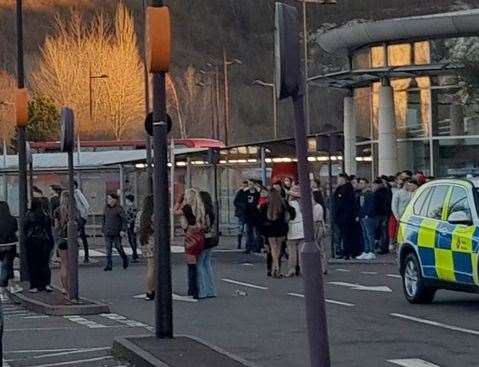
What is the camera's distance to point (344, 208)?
1156 inches

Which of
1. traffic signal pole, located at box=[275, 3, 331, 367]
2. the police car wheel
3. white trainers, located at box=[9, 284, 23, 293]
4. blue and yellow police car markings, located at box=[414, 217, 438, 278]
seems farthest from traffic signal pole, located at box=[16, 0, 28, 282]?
traffic signal pole, located at box=[275, 3, 331, 367]

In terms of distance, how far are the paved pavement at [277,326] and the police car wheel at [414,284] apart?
160 millimetres

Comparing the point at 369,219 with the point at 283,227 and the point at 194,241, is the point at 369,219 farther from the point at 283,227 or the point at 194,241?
the point at 194,241

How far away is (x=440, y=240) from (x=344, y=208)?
37.9 ft

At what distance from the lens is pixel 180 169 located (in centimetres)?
4750

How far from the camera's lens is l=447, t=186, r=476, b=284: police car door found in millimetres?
17062

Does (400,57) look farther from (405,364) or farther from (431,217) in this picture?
(405,364)

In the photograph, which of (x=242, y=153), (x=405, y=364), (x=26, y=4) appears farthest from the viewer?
(x=26, y=4)

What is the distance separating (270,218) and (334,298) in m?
4.80

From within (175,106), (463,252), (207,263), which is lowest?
(207,263)

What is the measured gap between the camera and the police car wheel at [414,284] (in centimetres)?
1844

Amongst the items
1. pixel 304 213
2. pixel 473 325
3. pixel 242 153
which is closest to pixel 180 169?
pixel 242 153

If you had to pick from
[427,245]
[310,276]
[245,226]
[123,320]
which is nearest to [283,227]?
[427,245]

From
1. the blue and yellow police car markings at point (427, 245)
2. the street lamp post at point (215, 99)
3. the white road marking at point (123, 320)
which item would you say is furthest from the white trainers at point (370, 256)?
the street lamp post at point (215, 99)
